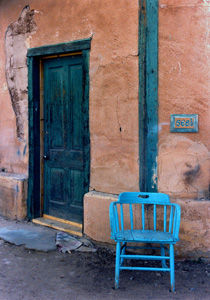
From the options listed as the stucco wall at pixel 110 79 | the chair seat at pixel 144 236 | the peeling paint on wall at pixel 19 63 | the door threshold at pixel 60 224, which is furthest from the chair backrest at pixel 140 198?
the peeling paint on wall at pixel 19 63

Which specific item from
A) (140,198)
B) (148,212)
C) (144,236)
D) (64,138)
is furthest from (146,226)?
(64,138)

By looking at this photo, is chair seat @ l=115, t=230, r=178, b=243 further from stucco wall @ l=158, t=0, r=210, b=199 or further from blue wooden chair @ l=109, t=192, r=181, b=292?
stucco wall @ l=158, t=0, r=210, b=199

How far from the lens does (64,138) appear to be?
4.66 metres

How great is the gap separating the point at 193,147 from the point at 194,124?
244 mm

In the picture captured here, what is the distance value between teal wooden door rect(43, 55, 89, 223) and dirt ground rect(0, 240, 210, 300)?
953mm

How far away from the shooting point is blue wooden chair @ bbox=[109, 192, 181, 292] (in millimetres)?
2957

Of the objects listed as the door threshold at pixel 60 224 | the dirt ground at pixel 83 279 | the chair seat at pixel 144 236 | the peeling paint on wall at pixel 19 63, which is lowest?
the dirt ground at pixel 83 279

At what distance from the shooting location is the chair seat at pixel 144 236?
9.54 feet

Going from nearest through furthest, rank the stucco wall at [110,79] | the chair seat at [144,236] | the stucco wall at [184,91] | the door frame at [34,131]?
the chair seat at [144,236] < the stucco wall at [184,91] < the stucco wall at [110,79] < the door frame at [34,131]

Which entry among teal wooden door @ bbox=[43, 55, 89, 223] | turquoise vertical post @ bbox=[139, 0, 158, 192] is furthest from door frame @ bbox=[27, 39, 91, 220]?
turquoise vertical post @ bbox=[139, 0, 158, 192]

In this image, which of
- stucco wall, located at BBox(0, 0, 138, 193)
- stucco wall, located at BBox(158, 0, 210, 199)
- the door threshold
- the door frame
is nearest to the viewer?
stucco wall, located at BBox(158, 0, 210, 199)

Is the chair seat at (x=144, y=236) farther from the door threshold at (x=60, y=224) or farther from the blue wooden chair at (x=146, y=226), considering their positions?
the door threshold at (x=60, y=224)

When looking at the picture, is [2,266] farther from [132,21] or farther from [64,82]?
[132,21]

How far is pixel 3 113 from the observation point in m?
5.28
